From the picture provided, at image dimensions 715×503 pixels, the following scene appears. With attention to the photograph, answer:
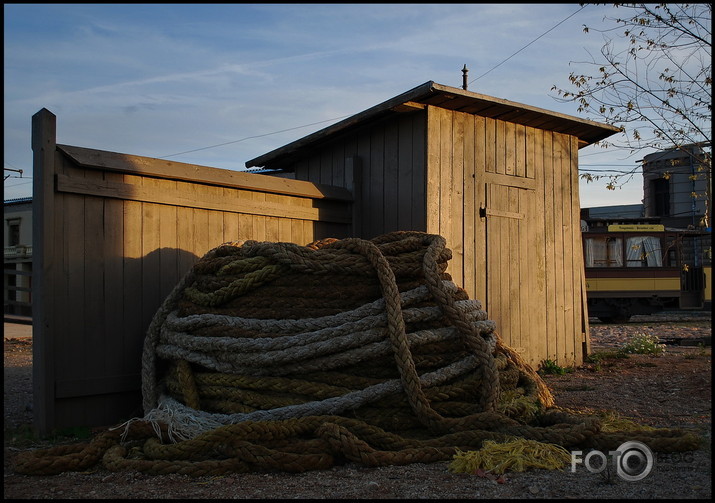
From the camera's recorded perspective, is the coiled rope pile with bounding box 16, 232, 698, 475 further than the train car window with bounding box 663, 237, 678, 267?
No

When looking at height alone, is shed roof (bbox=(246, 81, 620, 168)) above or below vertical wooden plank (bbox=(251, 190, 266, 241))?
above

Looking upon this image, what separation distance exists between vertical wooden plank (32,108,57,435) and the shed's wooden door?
3781 millimetres

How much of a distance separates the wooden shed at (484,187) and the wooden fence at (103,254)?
153 centimetres

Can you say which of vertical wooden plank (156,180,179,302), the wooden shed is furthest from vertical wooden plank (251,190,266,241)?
the wooden shed

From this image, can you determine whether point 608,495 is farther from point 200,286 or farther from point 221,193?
point 221,193

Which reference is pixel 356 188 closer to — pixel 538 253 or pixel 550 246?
pixel 538 253

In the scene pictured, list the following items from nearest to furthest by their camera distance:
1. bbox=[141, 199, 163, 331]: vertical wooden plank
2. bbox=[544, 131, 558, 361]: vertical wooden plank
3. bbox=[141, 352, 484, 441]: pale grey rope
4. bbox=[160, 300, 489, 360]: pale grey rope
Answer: bbox=[141, 352, 484, 441]: pale grey rope < bbox=[160, 300, 489, 360]: pale grey rope < bbox=[141, 199, 163, 331]: vertical wooden plank < bbox=[544, 131, 558, 361]: vertical wooden plank

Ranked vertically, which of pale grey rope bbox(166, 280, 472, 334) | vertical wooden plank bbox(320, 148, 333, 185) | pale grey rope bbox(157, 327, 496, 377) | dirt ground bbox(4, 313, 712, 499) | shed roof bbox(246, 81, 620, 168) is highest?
shed roof bbox(246, 81, 620, 168)

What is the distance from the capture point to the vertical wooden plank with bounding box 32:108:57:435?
4062 millimetres

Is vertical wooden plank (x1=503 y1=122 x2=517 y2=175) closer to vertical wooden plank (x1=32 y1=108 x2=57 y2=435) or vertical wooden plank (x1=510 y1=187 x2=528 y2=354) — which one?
vertical wooden plank (x1=510 y1=187 x2=528 y2=354)

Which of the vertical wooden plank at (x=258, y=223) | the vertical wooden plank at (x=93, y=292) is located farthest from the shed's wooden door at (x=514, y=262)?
the vertical wooden plank at (x=93, y=292)

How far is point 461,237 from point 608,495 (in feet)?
12.4

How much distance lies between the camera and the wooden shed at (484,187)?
5871 millimetres

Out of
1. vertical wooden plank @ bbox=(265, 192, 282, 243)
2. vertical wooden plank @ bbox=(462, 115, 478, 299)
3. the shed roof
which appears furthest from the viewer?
vertical wooden plank @ bbox=(462, 115, 478, 299)
